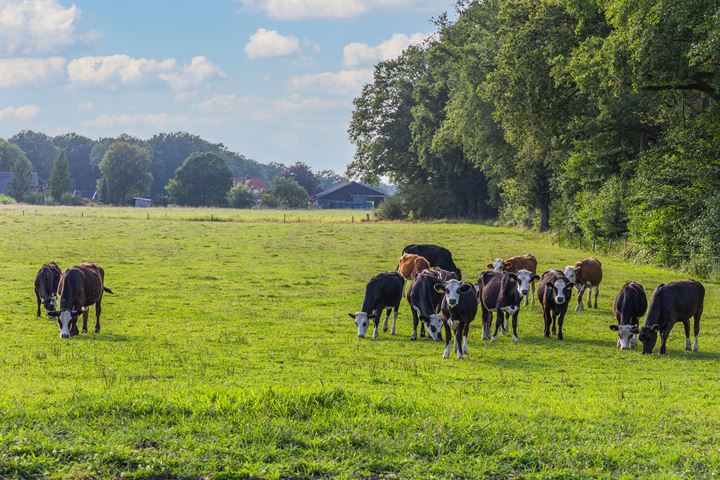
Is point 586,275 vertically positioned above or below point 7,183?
below

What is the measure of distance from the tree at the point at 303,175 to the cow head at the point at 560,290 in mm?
155868

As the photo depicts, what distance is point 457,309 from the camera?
54.2 feet

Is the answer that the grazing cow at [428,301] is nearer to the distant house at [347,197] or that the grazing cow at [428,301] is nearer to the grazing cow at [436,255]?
the grazing cow at [436,255]

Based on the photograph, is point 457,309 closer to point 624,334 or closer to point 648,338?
point 624,334

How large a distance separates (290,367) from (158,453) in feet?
18.8

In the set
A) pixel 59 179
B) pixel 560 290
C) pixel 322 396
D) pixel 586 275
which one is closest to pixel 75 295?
pixel 322 396

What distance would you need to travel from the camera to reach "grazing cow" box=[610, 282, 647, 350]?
1730 centimetres

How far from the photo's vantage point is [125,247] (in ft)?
142

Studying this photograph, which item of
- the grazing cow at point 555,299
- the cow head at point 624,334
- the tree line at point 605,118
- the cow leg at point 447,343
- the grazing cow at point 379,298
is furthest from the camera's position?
the tree line at point 605,118

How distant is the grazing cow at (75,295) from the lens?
17.6m

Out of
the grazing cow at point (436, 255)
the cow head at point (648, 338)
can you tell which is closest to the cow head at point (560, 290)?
the cow head at point (648, 338)

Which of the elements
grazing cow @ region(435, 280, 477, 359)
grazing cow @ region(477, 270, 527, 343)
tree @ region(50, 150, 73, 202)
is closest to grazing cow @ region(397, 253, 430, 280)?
grazing cow @ region(477, 270, 527, 343)

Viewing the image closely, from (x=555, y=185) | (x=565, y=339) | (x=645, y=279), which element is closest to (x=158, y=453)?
(x=565, y=339)

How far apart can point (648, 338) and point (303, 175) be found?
160152 mm
